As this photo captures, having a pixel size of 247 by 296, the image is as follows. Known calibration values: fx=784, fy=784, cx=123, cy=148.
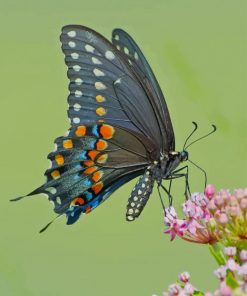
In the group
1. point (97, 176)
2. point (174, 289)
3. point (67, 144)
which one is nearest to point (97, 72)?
point (67, 144)

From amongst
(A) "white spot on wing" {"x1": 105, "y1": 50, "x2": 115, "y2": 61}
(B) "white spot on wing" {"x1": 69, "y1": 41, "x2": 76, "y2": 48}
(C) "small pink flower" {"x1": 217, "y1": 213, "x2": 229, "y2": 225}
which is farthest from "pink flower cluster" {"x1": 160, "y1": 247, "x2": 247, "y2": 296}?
(B) "white spot on wing" {"x1": 69, "y1": 41, "x2": 76, "y2": 48}

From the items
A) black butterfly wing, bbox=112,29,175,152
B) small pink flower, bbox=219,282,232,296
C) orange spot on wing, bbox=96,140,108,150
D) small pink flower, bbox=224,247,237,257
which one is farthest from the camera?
orange spot on wing, bbox=96,140,108,150

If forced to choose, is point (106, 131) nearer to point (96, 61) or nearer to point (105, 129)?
point (105, 129)

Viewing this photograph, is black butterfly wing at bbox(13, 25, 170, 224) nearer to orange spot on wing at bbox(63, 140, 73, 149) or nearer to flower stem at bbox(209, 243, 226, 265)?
orange spot on wing at bbox(63, 140, 73, 149)

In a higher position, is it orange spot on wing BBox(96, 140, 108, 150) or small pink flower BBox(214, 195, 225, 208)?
orange spot on wing BBox(96, 140, 108, 150)

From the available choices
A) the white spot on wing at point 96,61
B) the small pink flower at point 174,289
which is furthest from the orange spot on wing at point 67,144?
the small pink flower at point 174,289

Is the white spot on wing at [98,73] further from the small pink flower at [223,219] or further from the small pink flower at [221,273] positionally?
the small pink flower at [221,273]
